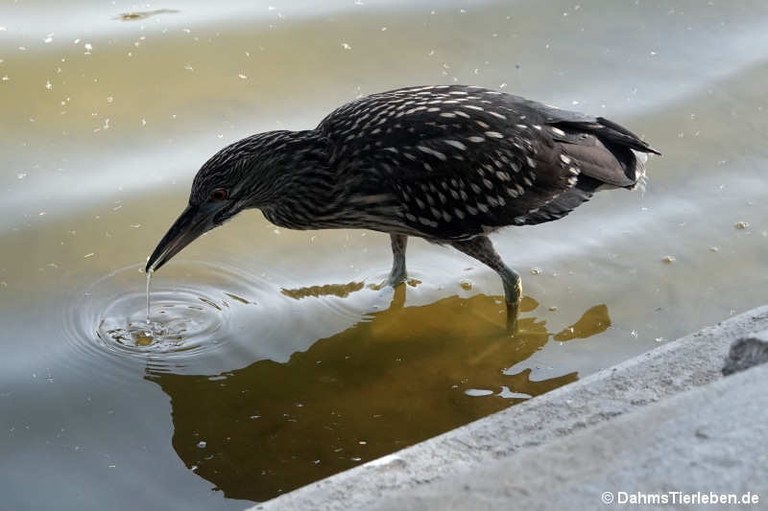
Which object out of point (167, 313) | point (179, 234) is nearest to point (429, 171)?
point (179, 234)

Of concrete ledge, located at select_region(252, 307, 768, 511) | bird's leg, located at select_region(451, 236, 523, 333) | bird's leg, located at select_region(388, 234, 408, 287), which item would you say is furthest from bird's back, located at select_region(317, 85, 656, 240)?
concrete ledge, located at select_region(252, 307, 768, 511)

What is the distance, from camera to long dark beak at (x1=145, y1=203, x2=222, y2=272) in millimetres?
5832

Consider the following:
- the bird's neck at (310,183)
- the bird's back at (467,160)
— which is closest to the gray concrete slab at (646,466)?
the bird's back at (467,160)

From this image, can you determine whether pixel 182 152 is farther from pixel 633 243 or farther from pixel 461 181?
pixel 633 243

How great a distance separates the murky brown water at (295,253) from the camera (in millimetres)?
5406

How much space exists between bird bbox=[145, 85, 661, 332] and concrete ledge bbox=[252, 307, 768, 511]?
1.95m

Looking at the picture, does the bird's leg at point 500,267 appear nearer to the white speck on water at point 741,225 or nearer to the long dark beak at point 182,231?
the long dark beak at point 182,231

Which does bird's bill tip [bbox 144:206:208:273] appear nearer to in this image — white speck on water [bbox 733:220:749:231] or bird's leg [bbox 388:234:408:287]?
bird's leg [bbox 388:234:408:287]

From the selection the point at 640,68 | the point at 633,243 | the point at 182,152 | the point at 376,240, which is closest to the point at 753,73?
the point at 640,68

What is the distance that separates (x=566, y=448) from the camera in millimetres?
3439

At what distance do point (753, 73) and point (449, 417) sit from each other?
398 centimetres

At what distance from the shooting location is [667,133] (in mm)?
7664

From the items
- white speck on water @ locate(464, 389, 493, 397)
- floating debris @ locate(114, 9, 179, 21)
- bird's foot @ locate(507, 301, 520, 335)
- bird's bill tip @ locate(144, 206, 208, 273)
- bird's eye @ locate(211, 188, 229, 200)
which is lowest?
white speck on water @ locate(464, 389, 493, 397)

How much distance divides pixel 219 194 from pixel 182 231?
255 mm
